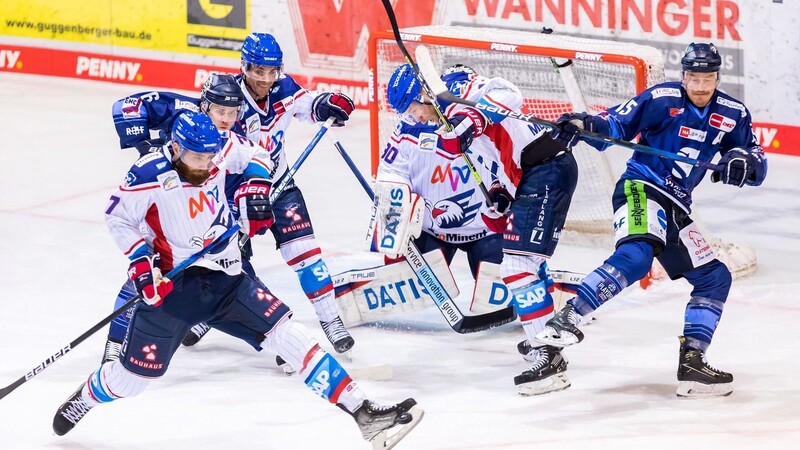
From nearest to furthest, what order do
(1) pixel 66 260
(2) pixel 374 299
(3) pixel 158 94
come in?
(3) pixel 158 94
(2) pixel 374 299
(1) pixel 66 260

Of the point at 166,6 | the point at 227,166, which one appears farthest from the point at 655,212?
the point at 166,6

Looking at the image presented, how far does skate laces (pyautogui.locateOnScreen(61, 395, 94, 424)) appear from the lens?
516 cm

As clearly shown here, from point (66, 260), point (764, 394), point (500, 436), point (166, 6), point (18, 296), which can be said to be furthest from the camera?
point (166, 6)

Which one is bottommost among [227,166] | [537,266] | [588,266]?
[588,266]

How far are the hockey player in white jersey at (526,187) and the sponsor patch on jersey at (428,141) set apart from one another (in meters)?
0.19

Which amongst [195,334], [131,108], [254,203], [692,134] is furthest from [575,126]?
[195,334]

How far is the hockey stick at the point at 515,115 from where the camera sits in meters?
5.47

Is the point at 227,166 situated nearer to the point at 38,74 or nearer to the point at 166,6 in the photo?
the point at 166,6

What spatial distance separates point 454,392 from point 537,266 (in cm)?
57

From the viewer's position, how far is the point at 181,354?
249 inches

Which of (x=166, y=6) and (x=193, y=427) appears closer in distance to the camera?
(x=193, y=427)

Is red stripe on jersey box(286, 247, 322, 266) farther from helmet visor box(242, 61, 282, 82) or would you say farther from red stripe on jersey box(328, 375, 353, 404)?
red stripe on jersey box(328, 375, 353, 404)

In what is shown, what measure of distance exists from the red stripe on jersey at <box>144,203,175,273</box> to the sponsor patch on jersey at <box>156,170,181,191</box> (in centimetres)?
11

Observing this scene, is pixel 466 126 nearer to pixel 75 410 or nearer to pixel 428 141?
pixel 428 141
